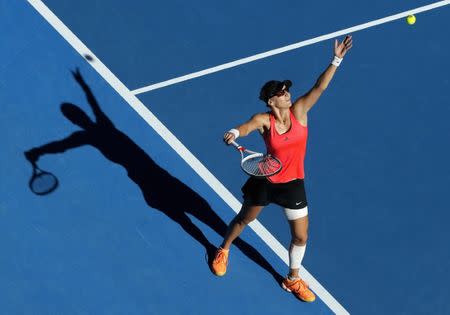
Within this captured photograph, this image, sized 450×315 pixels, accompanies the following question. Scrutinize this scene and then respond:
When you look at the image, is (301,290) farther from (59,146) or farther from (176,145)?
(59,146)

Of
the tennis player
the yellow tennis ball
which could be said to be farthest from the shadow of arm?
the yellow tennis ball

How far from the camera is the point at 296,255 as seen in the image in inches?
315

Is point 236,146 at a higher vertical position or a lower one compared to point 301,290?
higher

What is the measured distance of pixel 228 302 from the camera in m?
8.27

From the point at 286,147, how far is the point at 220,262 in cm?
187

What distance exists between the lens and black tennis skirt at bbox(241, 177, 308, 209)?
298 inches

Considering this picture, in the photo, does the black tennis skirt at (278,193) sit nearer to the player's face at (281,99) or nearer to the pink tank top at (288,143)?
the pink tank top at (288,143)

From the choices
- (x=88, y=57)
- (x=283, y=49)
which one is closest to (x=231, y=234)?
(x=283, y=49)

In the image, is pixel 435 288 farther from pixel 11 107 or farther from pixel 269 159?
pixel 11 107

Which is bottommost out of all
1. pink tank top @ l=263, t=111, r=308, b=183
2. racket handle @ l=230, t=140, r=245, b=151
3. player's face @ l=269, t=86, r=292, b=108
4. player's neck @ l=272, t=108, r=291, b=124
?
racket handle @ l=230, t=140, r=245, b=151

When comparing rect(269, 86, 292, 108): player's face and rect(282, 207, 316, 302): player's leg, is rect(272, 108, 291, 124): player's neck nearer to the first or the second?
rect(269, 86, 292, 108): player's face

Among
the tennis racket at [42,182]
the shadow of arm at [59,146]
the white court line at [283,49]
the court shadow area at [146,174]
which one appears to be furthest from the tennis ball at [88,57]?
the tennis racket at [42,182]

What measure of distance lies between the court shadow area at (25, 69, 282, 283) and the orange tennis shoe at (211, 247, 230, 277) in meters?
0.17

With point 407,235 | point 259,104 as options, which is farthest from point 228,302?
point 259,104
